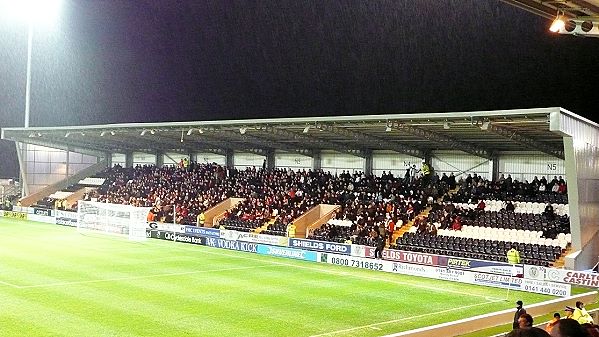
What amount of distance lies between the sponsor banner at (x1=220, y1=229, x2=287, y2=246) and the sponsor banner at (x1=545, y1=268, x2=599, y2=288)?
1464cm

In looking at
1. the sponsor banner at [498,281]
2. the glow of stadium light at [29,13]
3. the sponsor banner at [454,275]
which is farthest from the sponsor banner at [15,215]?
the sponsor banner at [498,281]

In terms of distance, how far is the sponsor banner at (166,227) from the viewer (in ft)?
128

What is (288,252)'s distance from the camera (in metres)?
32.8

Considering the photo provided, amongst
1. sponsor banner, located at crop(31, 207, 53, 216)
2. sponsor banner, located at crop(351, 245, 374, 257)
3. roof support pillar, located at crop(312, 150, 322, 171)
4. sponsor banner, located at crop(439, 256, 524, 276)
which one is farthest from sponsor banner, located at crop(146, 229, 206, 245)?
sponsor banner, located at crop(439, 256, 524, 276)

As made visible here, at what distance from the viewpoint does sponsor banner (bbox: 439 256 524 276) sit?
82.1 ft

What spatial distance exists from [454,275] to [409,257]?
2.69 metres

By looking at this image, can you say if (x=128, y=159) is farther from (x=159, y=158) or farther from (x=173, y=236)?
(x=173, y=236)

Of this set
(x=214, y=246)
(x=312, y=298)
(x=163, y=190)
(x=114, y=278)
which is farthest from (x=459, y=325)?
(x=163, y=190)

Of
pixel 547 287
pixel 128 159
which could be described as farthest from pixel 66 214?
pixel 547 287

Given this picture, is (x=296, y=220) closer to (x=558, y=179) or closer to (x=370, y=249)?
(x=370, y=249)

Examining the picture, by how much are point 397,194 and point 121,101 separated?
2591 cm

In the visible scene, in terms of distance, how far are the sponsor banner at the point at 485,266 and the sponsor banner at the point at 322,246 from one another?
17.9ft

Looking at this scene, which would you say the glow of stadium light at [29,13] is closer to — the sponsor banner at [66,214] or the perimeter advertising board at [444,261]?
the sponsor banner at [66,214]

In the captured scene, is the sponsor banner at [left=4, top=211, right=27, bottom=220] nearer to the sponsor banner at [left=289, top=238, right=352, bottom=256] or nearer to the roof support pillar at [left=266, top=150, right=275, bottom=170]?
the roof support pillar at [left=266, top=150, right=275, bottom=170]
